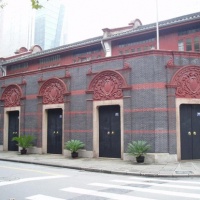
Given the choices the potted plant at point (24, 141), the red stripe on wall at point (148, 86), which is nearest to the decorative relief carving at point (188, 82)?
the red stripe on wall at point (148, 86)

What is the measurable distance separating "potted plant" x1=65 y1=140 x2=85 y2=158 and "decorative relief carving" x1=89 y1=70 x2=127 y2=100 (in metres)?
3.04

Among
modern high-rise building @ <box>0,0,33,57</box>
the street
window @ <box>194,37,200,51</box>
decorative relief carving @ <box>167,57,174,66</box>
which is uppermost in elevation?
modern high-rise building @ <box>0,0,33,57</box>

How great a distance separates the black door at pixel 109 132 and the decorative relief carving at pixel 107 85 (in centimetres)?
82

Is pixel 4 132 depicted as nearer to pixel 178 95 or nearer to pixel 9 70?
pixel 9 70

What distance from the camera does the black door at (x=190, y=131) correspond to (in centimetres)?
1509

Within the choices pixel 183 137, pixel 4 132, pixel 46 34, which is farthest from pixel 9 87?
pixel 46 34

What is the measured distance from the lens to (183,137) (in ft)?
49.6

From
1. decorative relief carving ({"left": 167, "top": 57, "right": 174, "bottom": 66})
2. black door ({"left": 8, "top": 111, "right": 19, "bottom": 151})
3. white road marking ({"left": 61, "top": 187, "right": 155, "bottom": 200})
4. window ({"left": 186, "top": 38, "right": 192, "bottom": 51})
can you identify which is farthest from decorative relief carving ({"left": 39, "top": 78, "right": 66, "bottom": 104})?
white road marking ({"left": 61, "top": 187, "right": 155, "bottom": 200})

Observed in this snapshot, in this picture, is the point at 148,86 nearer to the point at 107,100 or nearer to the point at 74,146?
the point at 107,100

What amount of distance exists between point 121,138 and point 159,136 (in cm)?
240

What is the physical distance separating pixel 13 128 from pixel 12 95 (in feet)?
9.11

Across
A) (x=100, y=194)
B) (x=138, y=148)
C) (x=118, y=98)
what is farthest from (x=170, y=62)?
(x=100, y=194)

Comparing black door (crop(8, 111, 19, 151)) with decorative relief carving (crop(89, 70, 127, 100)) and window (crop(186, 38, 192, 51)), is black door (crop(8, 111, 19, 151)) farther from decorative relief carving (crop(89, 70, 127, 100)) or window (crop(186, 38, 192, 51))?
window (crop(186, 38, 192, 51))

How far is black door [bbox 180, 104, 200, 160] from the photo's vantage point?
594 inches
